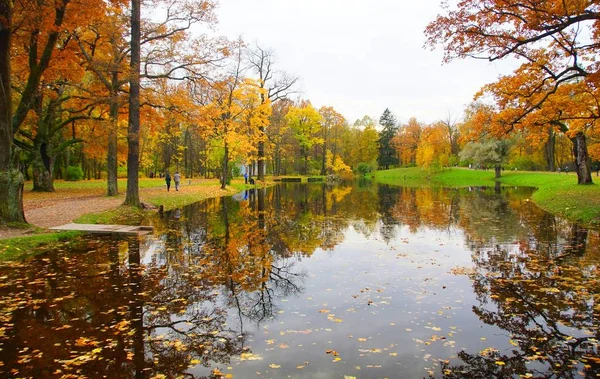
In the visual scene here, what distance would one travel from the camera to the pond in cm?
498

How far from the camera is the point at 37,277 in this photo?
340 inches

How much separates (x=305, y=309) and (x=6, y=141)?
11.3 metres

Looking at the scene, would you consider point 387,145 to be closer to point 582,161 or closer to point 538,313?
point 582,161

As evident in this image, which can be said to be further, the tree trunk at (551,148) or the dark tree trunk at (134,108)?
the tree trunk at (551,148)

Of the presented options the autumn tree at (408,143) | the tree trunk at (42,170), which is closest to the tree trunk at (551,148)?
the autumn tree at (408,143)

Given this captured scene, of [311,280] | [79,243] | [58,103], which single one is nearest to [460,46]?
[311,280]

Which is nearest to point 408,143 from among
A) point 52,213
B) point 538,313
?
point 52,213

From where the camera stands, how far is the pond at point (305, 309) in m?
4.98

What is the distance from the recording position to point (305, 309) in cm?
692

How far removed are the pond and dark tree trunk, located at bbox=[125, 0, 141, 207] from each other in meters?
7.24

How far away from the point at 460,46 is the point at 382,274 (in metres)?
8.78

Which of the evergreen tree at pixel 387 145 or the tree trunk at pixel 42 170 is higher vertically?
the evergreen tree at pixel 387 145

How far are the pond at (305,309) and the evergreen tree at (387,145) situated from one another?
80134 millimetres

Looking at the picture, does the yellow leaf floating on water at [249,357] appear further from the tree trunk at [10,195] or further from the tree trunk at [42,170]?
the tree trunk at [42,170]
